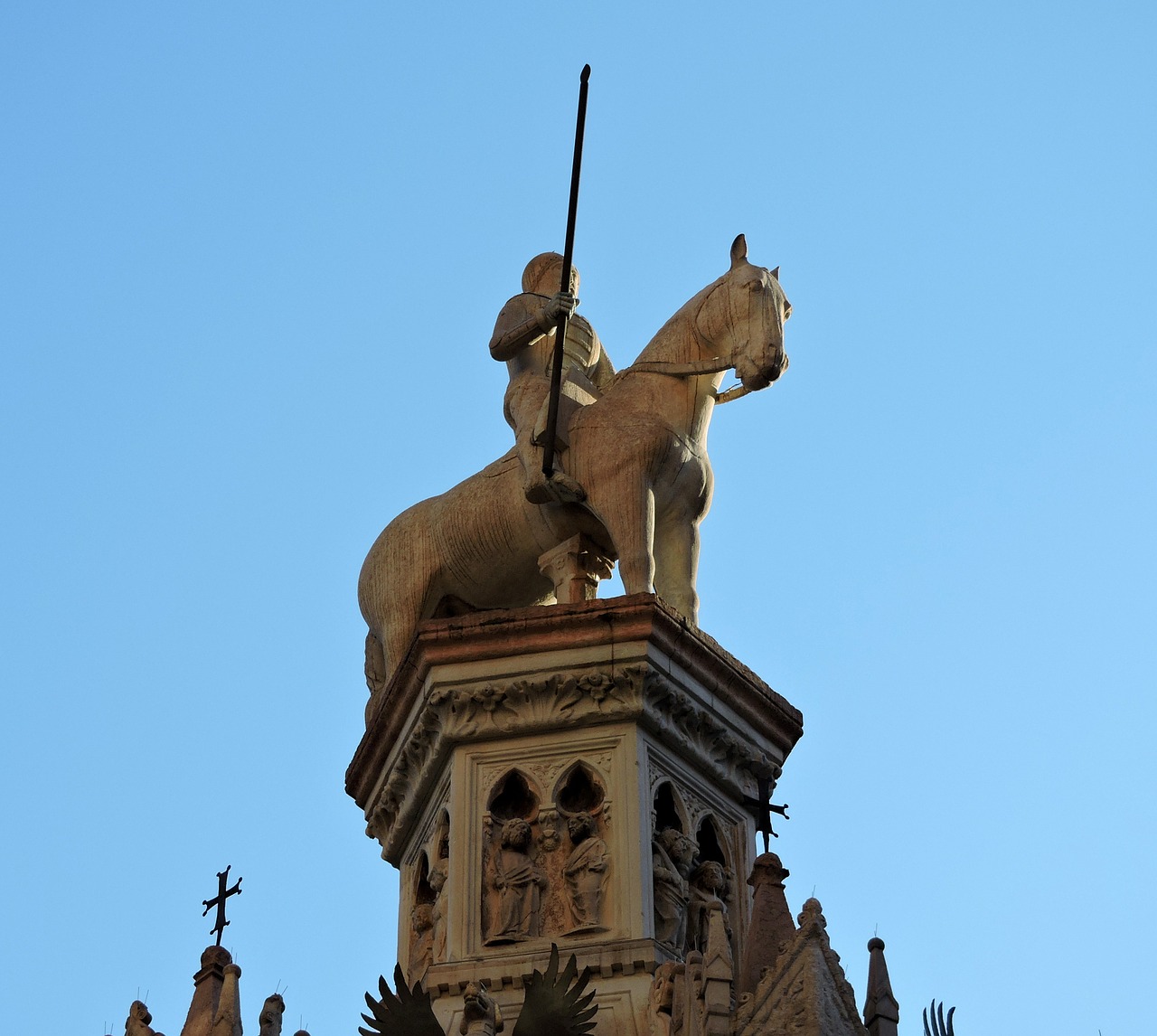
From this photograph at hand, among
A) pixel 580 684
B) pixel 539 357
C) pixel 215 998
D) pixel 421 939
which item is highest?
pixel 539 357

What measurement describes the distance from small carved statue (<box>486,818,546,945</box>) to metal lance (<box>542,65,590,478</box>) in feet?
10.0

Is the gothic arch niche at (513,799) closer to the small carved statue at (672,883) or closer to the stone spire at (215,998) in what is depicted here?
the small carved statue at (672,883)

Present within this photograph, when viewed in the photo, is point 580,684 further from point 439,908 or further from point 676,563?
point 439,908

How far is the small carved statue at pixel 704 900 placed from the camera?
22906 mm

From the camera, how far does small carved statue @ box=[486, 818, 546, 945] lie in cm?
2262

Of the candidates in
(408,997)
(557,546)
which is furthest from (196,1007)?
(557,546)

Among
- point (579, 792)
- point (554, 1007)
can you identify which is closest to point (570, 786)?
point (579, 792)

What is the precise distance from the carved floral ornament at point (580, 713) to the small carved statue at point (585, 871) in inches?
33.8

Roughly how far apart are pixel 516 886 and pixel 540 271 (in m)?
6.03

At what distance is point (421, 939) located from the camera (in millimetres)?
23719

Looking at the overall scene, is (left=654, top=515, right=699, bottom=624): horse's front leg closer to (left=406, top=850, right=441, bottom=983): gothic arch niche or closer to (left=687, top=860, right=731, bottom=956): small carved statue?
(left=687, top=860, right=731, bottom=956): small carved statue

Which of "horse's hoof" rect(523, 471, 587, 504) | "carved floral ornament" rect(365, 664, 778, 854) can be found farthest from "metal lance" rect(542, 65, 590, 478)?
"carved floral ornament" rect(365, 664, 778, 854)

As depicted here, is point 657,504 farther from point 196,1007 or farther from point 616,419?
point 196,1007

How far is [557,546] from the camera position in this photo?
25062 mm
